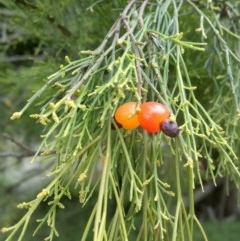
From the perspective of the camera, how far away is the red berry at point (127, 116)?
0.57 metres

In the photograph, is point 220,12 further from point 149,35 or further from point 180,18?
point 149,35

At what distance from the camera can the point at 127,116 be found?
0.57m

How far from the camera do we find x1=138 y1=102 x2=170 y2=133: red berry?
562 millimetres

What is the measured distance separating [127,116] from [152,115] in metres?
0.02

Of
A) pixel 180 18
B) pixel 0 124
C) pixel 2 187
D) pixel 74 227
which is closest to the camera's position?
pixel 180 18

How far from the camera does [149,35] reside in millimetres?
699

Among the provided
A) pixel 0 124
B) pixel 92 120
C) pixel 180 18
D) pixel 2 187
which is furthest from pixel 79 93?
pixel 2 187

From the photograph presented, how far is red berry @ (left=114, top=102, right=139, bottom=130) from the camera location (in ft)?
1.86

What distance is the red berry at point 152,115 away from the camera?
0.56m

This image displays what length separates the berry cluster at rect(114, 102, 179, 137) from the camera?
0.56 metres

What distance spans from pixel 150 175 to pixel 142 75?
114 millimetres

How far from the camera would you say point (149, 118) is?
56cm

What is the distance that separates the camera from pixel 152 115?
0.56 meters

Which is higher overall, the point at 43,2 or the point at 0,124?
the point at 43,2
